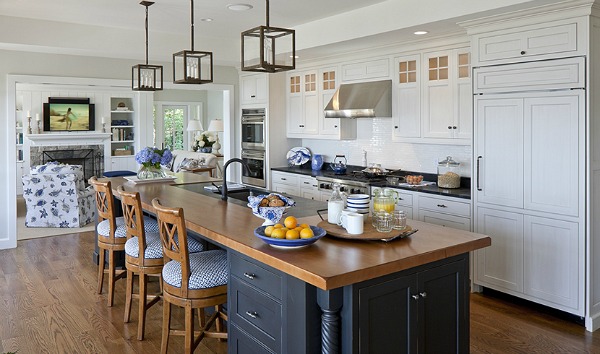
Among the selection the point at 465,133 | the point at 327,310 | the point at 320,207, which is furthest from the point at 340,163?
the point at 327,310

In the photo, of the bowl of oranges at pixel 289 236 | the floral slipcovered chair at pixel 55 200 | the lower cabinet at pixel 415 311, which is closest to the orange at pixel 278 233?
the bowl of oranges at pixel 289 236

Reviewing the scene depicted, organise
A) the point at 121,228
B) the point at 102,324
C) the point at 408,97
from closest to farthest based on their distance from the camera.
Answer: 1. the point at 102,324
2. the point at 121,228
3. the point at 408,97

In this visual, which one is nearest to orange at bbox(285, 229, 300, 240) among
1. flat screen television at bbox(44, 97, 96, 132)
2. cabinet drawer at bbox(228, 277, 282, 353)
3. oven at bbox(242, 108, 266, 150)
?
cabinet drawer at bbox(228, 277, 282, 353)

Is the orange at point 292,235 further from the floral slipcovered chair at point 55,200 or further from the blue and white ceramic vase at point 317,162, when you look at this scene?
the floral slipcovered chair at point 55,200

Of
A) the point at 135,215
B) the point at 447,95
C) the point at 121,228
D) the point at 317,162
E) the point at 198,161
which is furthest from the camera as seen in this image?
the point at 198,161

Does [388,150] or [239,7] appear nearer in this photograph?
[239,7]

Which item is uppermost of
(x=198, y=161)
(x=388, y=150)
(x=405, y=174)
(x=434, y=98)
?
(x=434, y=98)

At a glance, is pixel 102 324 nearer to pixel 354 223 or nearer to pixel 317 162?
pixel 354 223

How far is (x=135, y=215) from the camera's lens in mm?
3537

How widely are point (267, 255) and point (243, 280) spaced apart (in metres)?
0.38

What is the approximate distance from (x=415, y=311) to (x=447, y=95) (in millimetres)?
3098

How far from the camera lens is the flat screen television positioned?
437 inches

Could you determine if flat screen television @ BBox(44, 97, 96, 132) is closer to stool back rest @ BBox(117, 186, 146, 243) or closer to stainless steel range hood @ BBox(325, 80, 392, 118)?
stainless steel range hood @ BBox(325, 80, 392, 118)

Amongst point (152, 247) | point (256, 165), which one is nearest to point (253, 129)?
point (256, 165)
